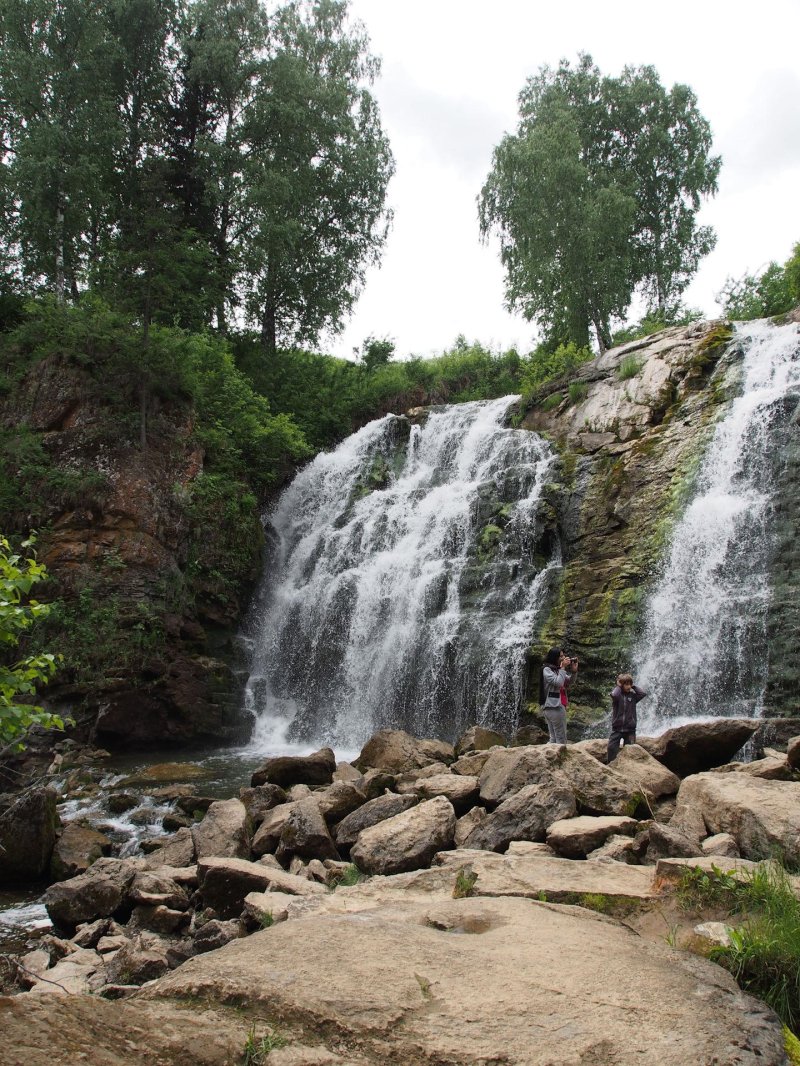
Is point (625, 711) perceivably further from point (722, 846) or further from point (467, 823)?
point (722, 846)

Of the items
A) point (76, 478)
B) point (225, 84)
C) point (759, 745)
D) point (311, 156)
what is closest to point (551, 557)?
point (759, 745)

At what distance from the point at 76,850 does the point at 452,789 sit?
428cm

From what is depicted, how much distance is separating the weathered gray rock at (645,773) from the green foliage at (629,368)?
45.2ft

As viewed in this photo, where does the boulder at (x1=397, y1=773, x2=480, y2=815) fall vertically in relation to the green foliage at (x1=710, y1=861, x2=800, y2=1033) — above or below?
below

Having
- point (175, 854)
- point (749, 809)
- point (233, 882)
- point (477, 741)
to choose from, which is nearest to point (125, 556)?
point (477, 741)

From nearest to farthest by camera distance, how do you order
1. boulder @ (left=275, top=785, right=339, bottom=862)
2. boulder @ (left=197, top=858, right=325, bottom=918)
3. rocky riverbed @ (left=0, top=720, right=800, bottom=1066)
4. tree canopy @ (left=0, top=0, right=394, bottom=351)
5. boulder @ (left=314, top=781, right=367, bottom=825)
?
rocky riverbed @ (left=0, top=720, right=800, bottom=1066) < boulder @ (left=197, top=858, right=325, bottom=918) < boulder @ (left=275, top=785, right=339, bottom=862) < boulder @ (left=314, top=781, right=367, bottom=825) < tree canopy @ (left=0, top=0, right=394, bottom=351)

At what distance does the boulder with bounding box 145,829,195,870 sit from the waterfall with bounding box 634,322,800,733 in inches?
301

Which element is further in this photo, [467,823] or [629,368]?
[629,368]

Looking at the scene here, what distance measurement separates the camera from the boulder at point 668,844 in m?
5.05

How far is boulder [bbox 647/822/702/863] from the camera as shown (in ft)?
16.6

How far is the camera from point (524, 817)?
6301mm

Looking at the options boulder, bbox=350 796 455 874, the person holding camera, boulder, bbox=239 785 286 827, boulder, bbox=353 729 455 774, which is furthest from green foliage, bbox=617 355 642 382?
boulder, bbox=350 796 455 874

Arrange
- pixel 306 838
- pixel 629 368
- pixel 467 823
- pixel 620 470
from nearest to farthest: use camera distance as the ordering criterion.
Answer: pixel 467 823 → pixel 306 838 → pixel 620 470 → pixel 629 368

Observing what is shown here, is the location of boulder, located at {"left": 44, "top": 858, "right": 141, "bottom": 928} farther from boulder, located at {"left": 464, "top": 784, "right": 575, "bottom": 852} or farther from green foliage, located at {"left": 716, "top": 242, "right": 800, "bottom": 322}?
green foliage, located at {"left": 716, "top": 242, "right": 800, "bottom": 322}
